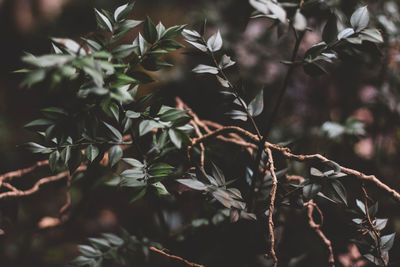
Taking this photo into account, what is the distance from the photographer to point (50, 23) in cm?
236

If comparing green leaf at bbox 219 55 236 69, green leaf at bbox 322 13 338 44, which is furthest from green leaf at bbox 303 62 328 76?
green leaf at bbox 219 55 236 69

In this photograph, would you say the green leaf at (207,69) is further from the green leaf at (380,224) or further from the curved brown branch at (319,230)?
the green leaf at (380,224)

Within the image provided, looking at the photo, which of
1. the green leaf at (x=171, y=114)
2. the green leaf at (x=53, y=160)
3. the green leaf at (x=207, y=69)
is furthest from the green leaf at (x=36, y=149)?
the green leaf at (x=207, y=69)

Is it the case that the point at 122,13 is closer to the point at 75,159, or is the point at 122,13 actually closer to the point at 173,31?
the point at 173,31

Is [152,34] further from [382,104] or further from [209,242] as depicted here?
[382,104]

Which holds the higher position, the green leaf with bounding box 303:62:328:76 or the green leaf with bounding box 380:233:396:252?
the green leaf with bounding box 303:62:328:76

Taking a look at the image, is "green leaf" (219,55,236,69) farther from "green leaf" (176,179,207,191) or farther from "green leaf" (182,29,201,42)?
"green leaf" (176,179,207,191)

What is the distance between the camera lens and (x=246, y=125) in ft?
3.81

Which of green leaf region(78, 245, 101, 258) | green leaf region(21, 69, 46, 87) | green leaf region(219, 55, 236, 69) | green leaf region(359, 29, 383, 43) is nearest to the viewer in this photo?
green leaf region(21, 69, 46, 87)

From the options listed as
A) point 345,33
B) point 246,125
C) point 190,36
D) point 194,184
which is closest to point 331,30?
point 345,33

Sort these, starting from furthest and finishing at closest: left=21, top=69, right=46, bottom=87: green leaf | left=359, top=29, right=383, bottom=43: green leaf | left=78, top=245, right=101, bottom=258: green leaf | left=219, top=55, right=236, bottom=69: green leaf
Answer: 1. left=78, top=245, right=101, bottom=258: green leaf
2. left=219, top=55, right=236, bottom=69: green leaf
3. left=359, top=29, right=383, bottom=43: green leaf
4. left=21, top=69, right=46, bottom=87: green leaf

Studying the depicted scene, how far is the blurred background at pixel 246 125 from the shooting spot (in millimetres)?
789

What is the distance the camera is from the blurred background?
79 cm

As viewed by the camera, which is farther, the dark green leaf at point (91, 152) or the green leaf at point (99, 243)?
→ the green leaf at point (99, 243)
